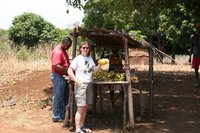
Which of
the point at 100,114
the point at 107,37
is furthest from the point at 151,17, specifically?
the point at 107,37

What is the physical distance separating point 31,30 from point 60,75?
25611mm

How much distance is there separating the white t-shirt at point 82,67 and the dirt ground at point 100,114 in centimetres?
116

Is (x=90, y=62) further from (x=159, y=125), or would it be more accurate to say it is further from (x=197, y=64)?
(x=197, y=64)

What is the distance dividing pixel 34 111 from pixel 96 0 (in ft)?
35.9

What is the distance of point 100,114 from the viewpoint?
1013cm

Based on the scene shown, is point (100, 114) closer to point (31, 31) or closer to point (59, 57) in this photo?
point (59, 57)

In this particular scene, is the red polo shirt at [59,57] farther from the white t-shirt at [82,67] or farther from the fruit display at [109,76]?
the white t-shirt at [82,67]

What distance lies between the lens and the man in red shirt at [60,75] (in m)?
9.27

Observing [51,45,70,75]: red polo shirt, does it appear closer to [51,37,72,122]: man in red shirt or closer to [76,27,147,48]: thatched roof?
[51,37,72,122]: man in red shirt

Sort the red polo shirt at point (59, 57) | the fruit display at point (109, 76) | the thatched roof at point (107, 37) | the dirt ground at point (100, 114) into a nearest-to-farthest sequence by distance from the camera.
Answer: the thatched roof at point (107, 37), the fruit display at point (109, 76), the dirt ground at point (100, 114), the red polo shirt at point (59, 57)

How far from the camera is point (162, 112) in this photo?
10430 mm

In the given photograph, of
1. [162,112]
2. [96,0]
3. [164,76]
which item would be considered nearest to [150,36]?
[96,0]

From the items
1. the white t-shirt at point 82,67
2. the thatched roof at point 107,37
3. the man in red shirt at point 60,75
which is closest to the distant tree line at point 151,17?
the thatched roof at point 107,37

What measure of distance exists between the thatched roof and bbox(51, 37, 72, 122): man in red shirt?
52 centimetres
